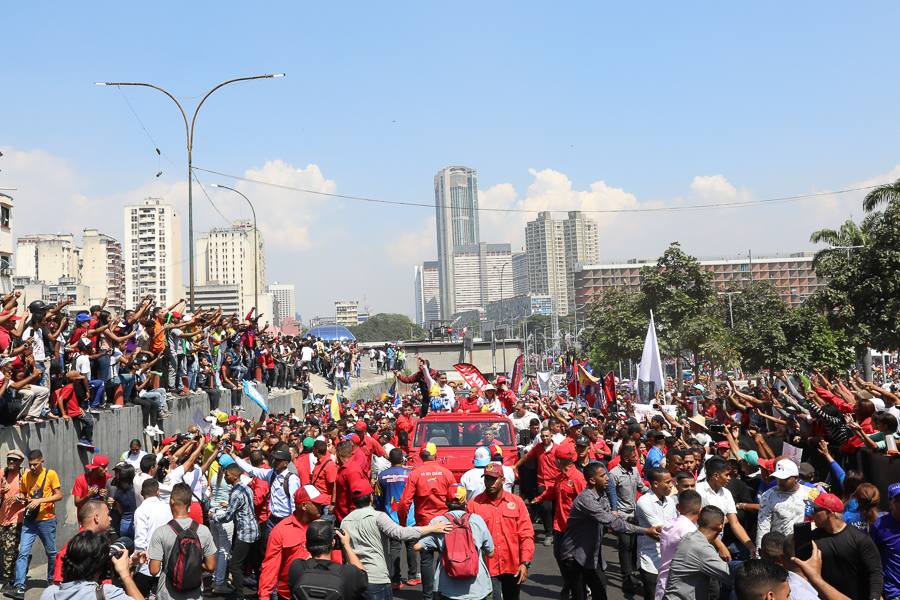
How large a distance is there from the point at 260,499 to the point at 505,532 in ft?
11.3

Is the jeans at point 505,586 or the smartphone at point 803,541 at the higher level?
the smartphone at point 803,541

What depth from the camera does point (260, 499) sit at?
9.00 meters

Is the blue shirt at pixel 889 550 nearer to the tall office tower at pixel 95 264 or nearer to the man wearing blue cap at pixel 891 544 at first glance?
the man wearing blue cap at pixel 891 544

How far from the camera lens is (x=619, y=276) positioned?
632ft

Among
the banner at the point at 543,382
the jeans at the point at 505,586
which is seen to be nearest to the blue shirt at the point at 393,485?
the jeans at the point at 505,586

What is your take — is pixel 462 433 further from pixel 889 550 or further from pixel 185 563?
pixel 889 550

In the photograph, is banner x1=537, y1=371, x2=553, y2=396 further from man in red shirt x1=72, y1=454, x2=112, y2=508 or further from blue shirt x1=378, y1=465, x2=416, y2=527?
man in red shirt x1=72, y1=454, x2=112, y2=508

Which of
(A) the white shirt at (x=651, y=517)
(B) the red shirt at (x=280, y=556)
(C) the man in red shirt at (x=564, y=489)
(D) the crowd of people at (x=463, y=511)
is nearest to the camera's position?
(D) the crowd of people at (x=463, y=511)

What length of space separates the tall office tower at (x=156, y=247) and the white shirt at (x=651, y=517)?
7550 inches

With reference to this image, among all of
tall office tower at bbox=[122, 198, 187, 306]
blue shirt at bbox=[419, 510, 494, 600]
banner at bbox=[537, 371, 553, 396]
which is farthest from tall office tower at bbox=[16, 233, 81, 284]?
blue shirt at bbox=[419, 510, 494, 600]

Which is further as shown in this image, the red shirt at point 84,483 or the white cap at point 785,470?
the red shirt at point 84,483

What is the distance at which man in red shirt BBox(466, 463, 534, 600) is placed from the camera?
264 inches

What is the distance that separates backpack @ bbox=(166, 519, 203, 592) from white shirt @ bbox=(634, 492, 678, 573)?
3.69m

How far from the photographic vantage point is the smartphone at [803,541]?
540cm
